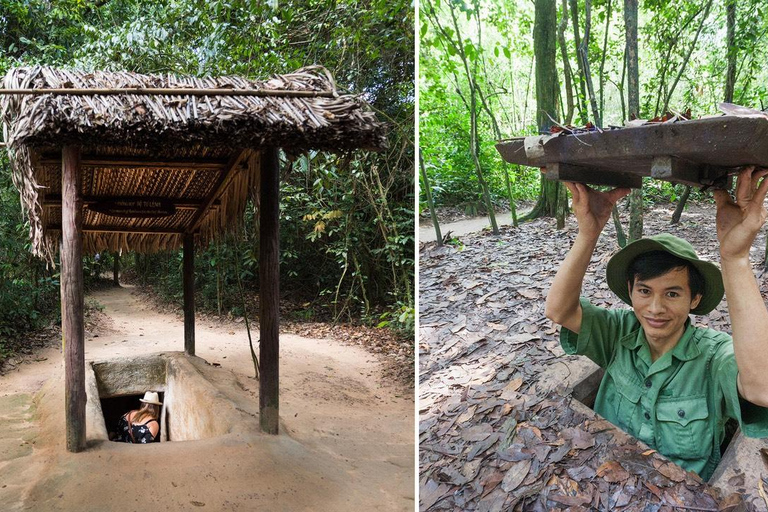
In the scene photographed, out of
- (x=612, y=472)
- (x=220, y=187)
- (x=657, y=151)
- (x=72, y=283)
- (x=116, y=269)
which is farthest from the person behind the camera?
(x=116, y=269)

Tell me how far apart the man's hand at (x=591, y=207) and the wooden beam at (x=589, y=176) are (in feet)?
0.10

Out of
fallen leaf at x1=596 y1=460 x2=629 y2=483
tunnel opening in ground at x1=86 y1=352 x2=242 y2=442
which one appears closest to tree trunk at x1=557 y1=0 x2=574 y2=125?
fallen leaf at x1=596 y1=460 x2=629 y2=483

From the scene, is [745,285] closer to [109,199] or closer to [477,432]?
[477,432]

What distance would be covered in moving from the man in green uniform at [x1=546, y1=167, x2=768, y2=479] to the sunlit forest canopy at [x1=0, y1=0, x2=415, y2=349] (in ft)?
5.99

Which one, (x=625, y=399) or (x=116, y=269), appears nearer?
(x=625, y=399)

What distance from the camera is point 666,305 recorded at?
157 centimetres

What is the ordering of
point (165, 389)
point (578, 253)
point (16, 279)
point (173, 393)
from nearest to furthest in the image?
point (578, 253) → point (173, 393) → point (165, 389) → point (16, 279)

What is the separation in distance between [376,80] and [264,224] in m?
3.12

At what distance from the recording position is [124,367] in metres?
5.42

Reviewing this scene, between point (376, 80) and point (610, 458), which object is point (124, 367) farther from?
point (610, 458)

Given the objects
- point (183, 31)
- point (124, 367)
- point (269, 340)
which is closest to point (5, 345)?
→ point (124, 367)

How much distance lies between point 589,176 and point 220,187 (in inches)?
127

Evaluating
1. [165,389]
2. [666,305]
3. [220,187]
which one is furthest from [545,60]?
[165,389]

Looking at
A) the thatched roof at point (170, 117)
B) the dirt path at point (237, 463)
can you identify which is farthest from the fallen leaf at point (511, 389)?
the thatched roof at point (170, 117)
